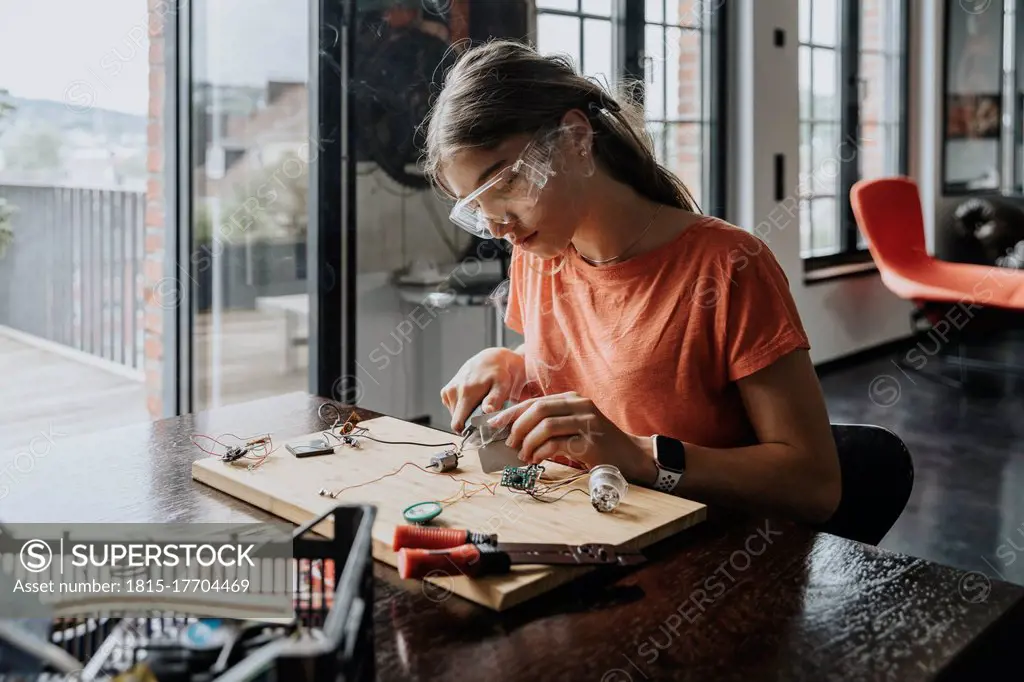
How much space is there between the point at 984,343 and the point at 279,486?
617 cm

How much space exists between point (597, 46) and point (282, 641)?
12.8 ft

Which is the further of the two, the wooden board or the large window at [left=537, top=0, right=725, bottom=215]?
the large window at [left=537, top=0, right=725, bottom=215]

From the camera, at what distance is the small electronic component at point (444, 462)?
3.93 ft

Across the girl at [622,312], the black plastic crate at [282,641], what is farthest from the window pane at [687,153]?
the black plastic crate at [282,641]

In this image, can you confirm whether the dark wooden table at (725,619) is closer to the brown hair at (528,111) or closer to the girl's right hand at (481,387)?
the girl's right hand at (481,387)

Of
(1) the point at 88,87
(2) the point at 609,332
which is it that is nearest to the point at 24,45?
(1) the point at 88,87

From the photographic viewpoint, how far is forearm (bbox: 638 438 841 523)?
1.22m

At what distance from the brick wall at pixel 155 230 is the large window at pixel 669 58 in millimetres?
1616

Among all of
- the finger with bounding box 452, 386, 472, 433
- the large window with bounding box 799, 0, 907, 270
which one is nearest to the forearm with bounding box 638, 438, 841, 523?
the finger with bounding box 452, 386, 472, 433

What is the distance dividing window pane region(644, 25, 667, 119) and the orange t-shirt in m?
3.01

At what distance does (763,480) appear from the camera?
1.24 meters

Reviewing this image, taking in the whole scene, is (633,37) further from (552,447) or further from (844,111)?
(552,447)

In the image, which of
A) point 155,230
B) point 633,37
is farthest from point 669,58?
point 155,230

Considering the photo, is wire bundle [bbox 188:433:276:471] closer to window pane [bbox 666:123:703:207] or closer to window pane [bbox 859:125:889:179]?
window pane [bbox 666:123:703:207]
